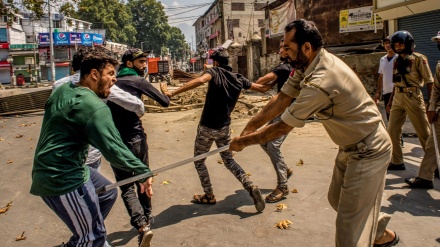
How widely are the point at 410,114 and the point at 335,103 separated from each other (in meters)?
3.66

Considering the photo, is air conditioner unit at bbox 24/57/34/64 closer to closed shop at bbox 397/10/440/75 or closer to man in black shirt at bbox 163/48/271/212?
closed shop at bbox 397/10/440/75

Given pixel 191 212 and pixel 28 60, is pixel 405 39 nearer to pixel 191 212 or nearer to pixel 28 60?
pixel 191 212

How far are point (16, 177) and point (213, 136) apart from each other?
406cm

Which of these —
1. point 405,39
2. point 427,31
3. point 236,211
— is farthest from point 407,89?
point 427,31

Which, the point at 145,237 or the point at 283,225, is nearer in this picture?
the point at 145,237

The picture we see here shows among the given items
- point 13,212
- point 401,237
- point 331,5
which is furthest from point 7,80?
point 401,237

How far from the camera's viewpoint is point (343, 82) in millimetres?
2541

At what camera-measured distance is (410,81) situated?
5.56 m

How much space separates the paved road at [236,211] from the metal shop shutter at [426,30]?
7021mm

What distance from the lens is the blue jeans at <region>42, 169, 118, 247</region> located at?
2.55 meters

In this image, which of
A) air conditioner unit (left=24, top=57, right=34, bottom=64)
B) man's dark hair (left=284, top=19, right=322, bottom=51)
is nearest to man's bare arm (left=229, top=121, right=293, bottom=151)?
man's dark hair (left=284, top=19, right=322, bottom=51)

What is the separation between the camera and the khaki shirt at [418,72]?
538 centimetres

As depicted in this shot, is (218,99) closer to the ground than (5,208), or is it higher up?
higher up

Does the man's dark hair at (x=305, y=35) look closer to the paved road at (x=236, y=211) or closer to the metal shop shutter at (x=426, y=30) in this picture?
the paved road at (x=236, y=211)
